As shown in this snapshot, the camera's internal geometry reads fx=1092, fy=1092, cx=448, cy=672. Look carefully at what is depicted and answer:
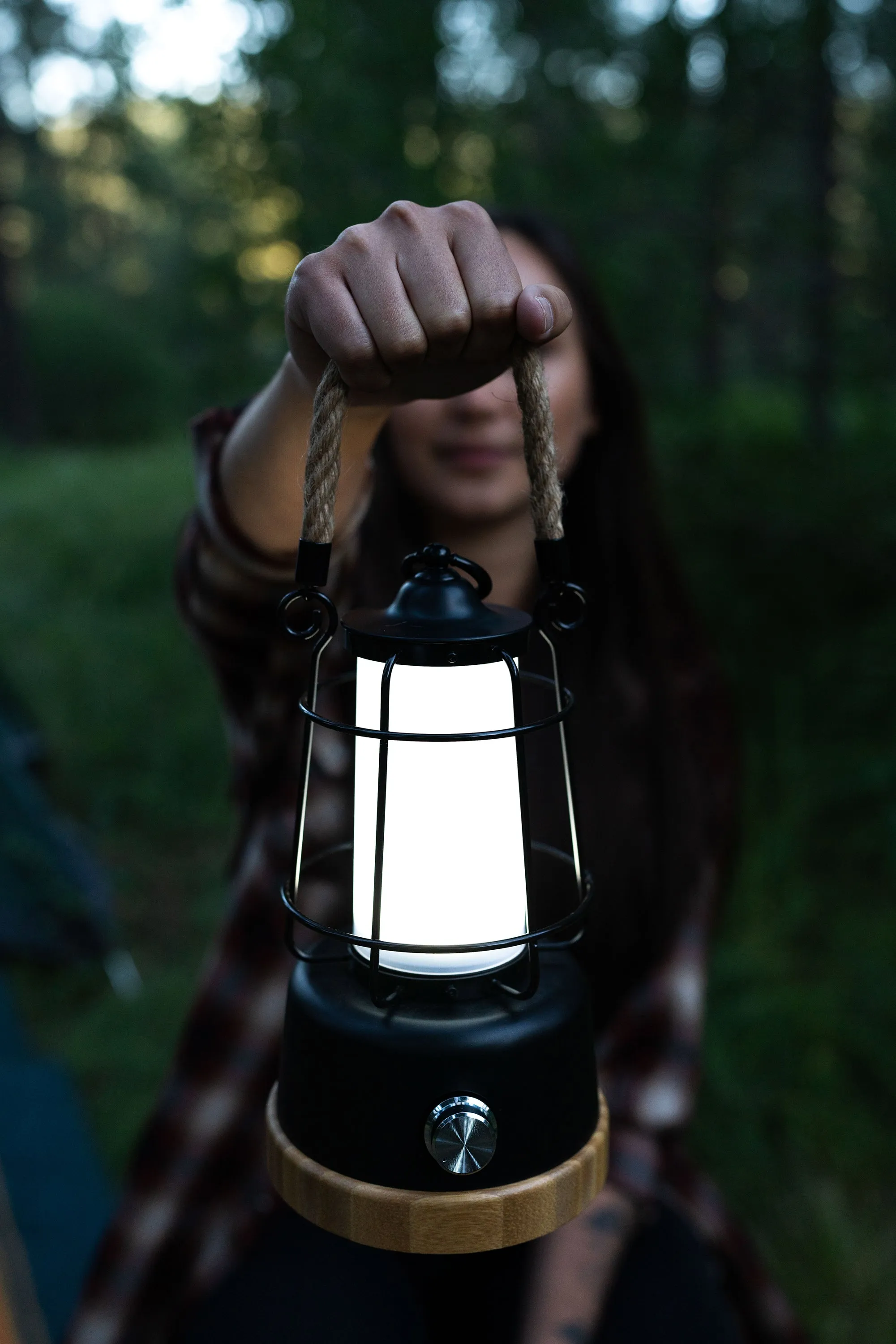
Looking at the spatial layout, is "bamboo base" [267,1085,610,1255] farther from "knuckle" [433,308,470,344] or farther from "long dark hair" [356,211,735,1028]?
"long dark hair" [356,211,735,1028]

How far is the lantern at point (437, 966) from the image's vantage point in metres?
0.57

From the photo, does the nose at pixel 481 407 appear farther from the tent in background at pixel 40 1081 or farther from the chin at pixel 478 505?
the tent in background at pixel 40 1081

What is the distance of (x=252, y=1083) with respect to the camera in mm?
1336

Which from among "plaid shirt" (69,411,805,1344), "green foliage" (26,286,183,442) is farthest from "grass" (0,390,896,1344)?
"green foliage" (26,286,183,442)

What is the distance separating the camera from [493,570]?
136cm

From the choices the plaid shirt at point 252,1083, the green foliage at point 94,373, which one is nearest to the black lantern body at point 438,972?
the plaid shirt at point 252,1083

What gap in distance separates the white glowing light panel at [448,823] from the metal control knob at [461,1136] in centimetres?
7

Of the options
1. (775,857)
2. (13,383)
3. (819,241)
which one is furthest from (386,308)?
(13,383)

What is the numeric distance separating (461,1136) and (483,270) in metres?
0.45

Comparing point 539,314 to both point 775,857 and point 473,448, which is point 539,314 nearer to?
point 473,448

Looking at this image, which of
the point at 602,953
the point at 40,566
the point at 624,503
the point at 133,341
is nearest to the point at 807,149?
the point at 624,503

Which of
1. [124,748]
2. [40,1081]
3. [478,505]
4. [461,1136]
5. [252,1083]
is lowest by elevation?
[40,1081]

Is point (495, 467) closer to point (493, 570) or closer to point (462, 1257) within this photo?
point (493, 570)

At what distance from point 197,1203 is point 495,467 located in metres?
0.94
